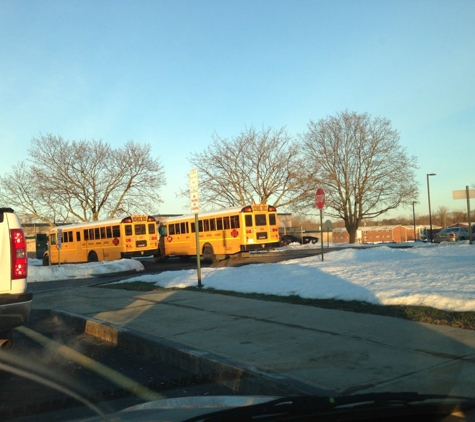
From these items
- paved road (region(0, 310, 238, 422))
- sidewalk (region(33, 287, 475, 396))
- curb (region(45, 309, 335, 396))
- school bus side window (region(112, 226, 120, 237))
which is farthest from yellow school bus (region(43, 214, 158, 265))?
paved road (region(0, 310, 238, 422))

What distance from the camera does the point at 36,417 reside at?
4.75m

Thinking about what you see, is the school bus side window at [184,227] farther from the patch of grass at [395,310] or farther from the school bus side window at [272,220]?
the patch of grass at [395,310]

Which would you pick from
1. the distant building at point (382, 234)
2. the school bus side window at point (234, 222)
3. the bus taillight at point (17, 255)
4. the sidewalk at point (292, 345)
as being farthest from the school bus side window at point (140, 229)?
the distant building at point (382, 234)

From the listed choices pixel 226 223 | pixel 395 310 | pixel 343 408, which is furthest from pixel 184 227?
pixel 343 408

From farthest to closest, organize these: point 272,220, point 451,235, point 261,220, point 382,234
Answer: point 382,234, point 451,235, point 272,220, point 261,220

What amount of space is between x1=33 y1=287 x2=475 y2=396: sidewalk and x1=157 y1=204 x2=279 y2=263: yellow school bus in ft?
47.9

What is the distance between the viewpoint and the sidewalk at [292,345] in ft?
15.8

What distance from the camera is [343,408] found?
2.93m

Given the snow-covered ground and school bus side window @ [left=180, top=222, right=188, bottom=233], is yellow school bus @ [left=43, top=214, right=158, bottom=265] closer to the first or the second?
school bus side window @ [left=180, top=222, right=188, bottom=233]

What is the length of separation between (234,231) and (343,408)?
22086mm

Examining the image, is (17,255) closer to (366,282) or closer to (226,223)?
(366,282)

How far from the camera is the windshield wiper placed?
2.83 meters

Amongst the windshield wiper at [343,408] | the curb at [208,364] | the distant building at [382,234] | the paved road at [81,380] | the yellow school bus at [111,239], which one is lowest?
the distant building at [382,234]

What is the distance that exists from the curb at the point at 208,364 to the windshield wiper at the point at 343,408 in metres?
1.44
